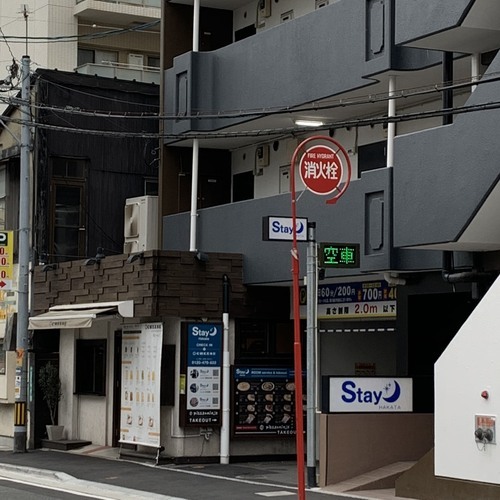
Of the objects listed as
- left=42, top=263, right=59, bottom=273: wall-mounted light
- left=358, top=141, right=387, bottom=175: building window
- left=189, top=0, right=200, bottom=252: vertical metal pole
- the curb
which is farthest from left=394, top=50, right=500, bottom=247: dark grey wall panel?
left=42, top=263, right=59, bottom=273: wall-mounted light

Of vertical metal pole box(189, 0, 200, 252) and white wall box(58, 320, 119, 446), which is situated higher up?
vertical metal pole box(189, 0, 200, 252)

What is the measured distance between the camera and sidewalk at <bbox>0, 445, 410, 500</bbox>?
18.5 m

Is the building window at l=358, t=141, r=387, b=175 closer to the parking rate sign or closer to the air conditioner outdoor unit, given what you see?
the air conditioner outdoor unit

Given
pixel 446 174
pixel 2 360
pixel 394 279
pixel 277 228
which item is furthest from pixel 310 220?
pixel 2 360

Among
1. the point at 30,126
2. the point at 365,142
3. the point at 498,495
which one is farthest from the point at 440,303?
the point at 30,126

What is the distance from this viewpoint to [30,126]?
2650cm

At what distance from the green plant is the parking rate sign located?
6.97ft

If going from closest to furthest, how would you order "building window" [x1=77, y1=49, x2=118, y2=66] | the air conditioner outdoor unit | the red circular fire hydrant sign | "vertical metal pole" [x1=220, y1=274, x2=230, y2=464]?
1. the red circular fire hydrant sign
2. "vertical metal pole" [x1=220, y1=274, x2=230, y2=464]
3. the air conditioner outdoor unit
4. "building window" [x1=77, y1=49, x2=118, y2=66]

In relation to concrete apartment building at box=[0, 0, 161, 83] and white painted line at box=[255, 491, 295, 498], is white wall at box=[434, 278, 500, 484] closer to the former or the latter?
white painted line at box=[255, 491, 295, 498]

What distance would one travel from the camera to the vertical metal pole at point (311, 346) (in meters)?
17.7

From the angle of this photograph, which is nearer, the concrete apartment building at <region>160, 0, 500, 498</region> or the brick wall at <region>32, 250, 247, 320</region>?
the concrete apartment building at <region>160, 0, 500, 498</region>

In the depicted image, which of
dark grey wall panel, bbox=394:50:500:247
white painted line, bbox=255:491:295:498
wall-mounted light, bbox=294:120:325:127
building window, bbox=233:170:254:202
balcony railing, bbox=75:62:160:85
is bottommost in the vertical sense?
white painted line, bbox=255:491:295:498

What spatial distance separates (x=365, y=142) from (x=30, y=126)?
7.69 m

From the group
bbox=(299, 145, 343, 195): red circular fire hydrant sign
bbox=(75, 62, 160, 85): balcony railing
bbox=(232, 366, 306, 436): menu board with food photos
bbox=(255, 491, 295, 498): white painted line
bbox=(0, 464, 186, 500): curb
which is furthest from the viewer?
bbox=(75, 62, 160, 85): balcony railing
